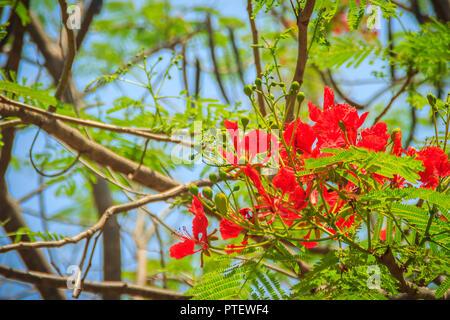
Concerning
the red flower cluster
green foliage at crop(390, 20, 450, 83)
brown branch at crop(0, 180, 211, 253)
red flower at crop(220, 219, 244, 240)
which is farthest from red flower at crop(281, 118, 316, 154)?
green foliage at crop(390, 20, 450, 83)

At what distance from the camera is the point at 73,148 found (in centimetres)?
196

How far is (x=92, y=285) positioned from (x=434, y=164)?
1491mm

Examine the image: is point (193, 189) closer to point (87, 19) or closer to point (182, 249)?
point (182, 249)

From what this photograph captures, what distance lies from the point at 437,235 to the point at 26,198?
3.49 meters

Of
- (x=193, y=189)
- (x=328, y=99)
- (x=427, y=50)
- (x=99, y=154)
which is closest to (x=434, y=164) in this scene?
(x=328, y=99)

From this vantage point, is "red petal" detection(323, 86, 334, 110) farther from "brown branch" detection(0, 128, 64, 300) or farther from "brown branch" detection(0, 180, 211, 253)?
"brown branch" detection(0, 128, 64, 300)

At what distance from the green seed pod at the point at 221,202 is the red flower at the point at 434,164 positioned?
418 millimetres

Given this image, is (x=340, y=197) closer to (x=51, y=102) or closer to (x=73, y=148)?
(x=51, y=102)

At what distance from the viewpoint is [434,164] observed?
945 millimetres

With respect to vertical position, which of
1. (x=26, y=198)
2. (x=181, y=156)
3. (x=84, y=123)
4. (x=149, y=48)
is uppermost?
(x=149, y=48)

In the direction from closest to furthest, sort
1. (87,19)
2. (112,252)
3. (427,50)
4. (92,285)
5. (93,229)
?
(93,229)
(427,50)
(92,285)
(87,19)
(112,252)

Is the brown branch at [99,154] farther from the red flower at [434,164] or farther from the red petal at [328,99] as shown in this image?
the red flower at [434,164]

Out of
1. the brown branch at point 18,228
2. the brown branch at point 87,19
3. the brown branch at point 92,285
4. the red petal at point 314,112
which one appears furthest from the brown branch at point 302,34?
the brown branch at point 18,228
